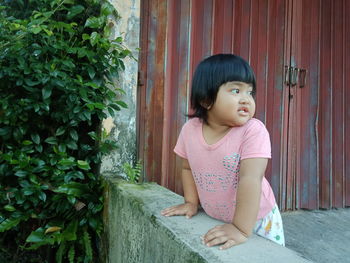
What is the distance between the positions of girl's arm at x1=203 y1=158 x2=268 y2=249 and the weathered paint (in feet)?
4.77

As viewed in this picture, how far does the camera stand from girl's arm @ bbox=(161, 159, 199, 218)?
168 cm

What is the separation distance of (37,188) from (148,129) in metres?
1.00

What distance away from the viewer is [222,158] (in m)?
1.57

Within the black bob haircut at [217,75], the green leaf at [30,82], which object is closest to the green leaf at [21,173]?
the green leaf at [30,82]

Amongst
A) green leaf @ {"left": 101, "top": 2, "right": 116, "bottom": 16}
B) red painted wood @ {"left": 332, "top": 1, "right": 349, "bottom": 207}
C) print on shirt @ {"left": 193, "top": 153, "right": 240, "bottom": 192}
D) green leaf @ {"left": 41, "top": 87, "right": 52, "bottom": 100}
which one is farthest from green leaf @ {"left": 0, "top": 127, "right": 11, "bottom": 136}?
red painted wood @ {"left": 332, "top": 1, "right": 349, "bottom": 207}

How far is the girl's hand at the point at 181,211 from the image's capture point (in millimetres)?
1669

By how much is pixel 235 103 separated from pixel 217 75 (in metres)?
0.15

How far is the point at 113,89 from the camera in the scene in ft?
8.67

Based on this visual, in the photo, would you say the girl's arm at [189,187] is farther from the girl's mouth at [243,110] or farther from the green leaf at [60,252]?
the green leaf at [60,252]

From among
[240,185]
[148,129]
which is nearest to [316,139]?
[148,129]

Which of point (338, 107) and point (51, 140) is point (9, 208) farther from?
point (338, 107)

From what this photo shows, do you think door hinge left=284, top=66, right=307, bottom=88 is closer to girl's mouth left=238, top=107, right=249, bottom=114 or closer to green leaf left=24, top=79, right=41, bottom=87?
girl's mouth left=238, top=107, right=249, bottom=114

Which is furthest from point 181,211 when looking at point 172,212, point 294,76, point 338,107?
point 338,107

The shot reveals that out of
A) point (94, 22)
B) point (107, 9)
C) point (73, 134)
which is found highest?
point (107, 9)
